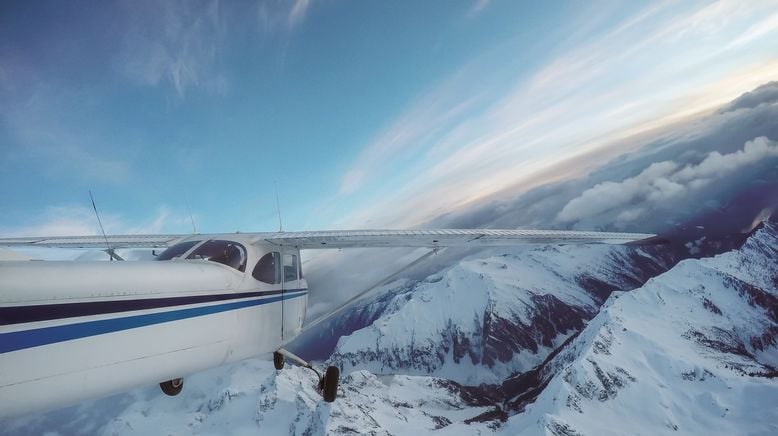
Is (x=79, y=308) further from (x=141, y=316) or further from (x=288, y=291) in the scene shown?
(x=288, y=291)

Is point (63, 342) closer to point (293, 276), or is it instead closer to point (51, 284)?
point (51, 284)

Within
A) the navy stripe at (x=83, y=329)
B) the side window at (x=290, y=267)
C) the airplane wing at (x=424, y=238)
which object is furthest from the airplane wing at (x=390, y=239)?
the navy stripe at (x=83, y=329)

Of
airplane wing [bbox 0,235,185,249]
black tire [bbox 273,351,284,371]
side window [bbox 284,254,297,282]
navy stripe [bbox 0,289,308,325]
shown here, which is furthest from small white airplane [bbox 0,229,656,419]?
airplane wing [bbox 0,235,185,249]

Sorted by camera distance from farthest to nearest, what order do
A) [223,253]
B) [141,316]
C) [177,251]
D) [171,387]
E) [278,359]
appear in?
[278,359] < [171,387] < [223,253] < [177,251] < [141,316]

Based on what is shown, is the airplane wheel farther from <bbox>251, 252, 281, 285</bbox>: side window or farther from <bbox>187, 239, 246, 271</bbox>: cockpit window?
<bbox>187, 239, 246, 271</bbox>: cockpit window

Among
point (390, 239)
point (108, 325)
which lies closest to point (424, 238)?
point (390, 239)

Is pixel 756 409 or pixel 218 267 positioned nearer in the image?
pixel 218 267

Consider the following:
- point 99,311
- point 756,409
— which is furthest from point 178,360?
point 756,409
